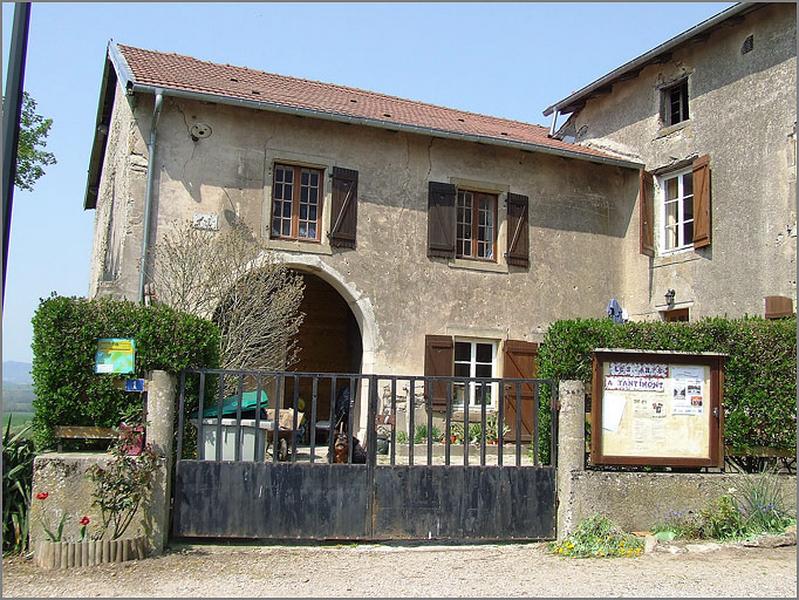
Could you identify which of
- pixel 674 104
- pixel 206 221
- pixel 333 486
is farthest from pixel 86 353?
pixel 674 104

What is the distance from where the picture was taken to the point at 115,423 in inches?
271

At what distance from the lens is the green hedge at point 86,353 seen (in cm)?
675

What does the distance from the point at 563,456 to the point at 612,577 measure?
1345 mm

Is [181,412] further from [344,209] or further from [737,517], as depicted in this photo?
[344,209]

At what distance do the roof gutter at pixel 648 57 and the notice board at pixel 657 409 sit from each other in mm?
7661

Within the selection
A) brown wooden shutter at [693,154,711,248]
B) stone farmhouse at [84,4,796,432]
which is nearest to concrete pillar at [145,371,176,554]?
stone farmhouse at [84,4,796,432]

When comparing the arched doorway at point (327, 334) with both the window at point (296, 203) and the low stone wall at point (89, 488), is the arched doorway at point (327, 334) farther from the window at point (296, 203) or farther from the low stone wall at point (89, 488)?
the low stone wall at point (89, 488)

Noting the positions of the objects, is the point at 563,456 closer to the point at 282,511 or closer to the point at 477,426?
the point at 282,511

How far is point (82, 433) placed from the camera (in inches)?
266

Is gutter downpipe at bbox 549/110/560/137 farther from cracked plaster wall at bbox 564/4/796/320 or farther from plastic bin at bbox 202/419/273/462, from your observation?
plastic bin at bbox 202/419/273/462

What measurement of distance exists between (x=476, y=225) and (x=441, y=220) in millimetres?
956

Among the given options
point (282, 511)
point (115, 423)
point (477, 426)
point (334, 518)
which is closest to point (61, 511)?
point (115, 423)

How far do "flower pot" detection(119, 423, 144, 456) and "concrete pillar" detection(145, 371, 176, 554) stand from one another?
0.09 meters

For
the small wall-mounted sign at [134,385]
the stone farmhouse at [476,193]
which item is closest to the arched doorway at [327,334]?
the stone farmhouse at [476,193]
